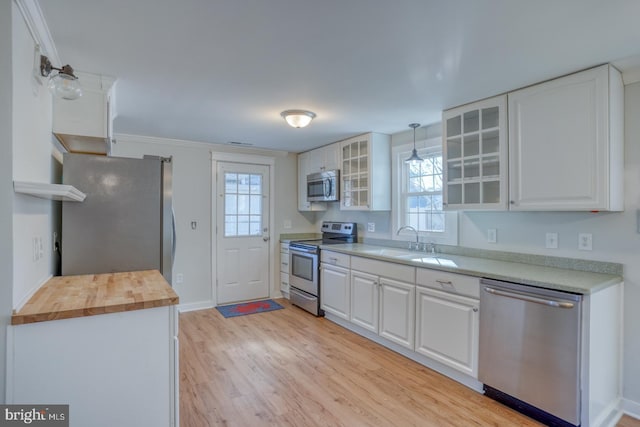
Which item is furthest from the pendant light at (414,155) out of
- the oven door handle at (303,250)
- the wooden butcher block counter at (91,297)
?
the wooden butcher block counter at (91,297)

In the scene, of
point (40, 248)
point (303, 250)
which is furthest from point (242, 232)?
point (40, 248)

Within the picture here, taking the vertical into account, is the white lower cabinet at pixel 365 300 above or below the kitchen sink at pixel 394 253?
below

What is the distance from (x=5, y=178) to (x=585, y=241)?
10.6 feet

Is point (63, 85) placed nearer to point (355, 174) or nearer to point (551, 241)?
point (355, 174)

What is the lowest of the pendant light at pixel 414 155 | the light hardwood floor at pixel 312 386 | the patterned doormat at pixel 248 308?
the light hardwood floor at pixel 312 386

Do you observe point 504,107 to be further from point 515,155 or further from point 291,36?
point 291,36

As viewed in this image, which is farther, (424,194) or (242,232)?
(242,232)

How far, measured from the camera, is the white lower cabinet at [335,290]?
12.1 ft

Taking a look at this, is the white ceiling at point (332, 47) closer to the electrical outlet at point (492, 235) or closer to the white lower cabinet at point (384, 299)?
the electrical outlet at point (492, 235)

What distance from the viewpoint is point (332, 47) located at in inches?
73.6

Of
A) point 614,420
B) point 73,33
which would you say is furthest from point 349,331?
point 73,33

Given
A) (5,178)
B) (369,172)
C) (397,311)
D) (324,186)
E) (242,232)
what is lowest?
(397,311)

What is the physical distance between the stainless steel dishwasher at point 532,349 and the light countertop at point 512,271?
0.16 ft

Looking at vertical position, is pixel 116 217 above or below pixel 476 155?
below
